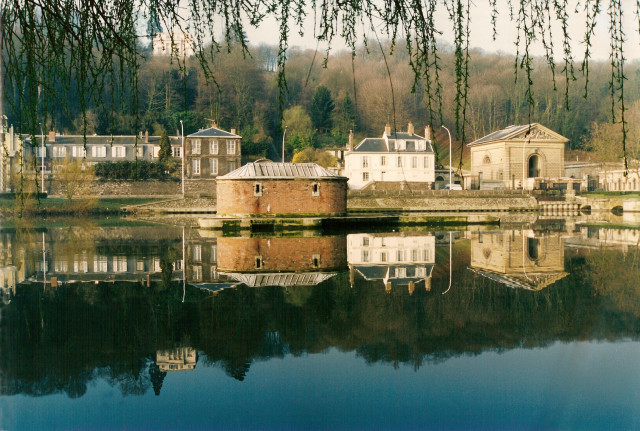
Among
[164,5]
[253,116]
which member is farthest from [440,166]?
[164,5]

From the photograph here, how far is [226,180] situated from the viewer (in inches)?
1031

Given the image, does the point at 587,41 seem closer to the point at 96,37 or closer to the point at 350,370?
the point at 96,37

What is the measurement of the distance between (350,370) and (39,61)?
4.64 m

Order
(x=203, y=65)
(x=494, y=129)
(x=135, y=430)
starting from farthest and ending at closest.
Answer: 1. (x=494, y=129)
2. (x=135, y=430)
3. (x=203, y=65)

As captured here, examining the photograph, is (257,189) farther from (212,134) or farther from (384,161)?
(212,134)

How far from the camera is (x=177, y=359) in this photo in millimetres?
6562

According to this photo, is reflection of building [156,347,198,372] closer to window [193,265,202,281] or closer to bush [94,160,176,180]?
window [193,265,202,281]

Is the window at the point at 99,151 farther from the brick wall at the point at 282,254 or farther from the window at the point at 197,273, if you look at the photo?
the window at the point at 197,273

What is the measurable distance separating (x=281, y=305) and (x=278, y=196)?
665 inches

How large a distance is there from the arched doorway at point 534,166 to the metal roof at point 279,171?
22943mm

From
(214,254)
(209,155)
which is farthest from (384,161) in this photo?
(214,254)

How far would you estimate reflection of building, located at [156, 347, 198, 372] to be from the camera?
6316 millimetres

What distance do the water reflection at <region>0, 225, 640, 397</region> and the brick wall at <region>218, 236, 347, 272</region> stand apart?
70 mm

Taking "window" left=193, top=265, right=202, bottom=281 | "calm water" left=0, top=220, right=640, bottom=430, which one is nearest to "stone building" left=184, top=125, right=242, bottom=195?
"calm water" left=0, top=220, right=640, bottom=430
